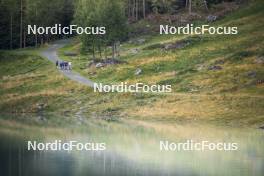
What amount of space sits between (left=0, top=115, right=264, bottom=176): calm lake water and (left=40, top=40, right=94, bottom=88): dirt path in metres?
21.8

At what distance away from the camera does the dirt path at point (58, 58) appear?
106m

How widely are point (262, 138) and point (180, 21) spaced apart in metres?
67.3

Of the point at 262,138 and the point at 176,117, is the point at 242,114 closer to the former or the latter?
the point at 176,117

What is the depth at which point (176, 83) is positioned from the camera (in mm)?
100750

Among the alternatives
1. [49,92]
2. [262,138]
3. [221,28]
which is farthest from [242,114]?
[221,28]

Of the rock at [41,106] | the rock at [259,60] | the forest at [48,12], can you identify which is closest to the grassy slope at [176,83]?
the rock at [41,106]

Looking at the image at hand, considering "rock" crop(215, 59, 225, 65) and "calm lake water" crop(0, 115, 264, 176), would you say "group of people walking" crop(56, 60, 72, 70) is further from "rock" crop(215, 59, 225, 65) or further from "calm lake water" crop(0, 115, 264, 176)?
"calm lake water" crop(0, 115, 264, 176)

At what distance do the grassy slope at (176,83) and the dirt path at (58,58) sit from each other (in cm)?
159

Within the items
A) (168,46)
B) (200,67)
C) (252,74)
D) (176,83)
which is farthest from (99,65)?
(252,74)

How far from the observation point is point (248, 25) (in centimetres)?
12506

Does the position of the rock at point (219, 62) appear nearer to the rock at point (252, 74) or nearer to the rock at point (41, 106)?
the rock at point (252, 74)

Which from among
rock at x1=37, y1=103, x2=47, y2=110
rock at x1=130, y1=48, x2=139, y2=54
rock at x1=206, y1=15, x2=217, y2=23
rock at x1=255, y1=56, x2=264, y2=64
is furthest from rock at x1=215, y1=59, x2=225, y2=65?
rock at x1=37, y1=103, x2=47, y2=110

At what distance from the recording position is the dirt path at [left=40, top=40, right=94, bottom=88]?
106m

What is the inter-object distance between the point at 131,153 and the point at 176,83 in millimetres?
40040
